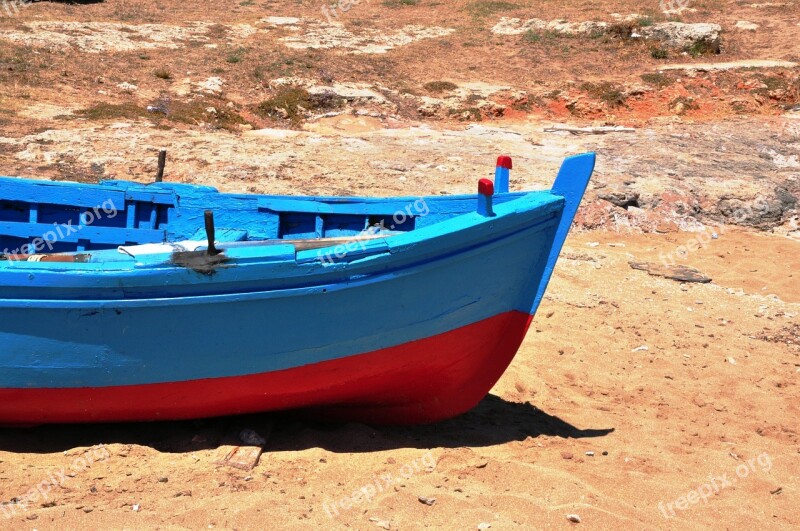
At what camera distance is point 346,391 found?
4.64m

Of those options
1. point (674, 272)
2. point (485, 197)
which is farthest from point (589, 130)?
point (485, 197)

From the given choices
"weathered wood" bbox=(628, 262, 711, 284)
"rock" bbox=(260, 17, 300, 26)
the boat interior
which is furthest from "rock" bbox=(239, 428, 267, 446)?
"rock" bbox=(260, 17, 300, 26)

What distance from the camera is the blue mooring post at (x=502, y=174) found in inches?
193

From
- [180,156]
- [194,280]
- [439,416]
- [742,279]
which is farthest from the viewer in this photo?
[180,156]

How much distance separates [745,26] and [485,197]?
54.0ft

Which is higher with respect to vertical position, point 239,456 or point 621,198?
point 621,198

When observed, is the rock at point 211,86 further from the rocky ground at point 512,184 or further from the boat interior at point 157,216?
the boat interior at point 157,216

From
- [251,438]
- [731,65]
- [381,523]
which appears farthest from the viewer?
[731,65]

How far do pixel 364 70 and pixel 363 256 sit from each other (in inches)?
446

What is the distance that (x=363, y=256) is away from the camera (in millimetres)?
4145

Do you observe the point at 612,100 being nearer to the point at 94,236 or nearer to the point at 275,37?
the point at 275,37

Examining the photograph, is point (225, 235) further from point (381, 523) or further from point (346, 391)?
point (381, 523)

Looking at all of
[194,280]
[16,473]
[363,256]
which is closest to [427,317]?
[363,256]

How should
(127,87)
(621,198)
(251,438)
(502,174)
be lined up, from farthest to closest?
(127,87) → (621,198) → (502,174) → (251,438)
